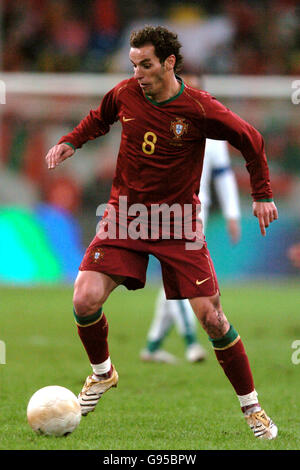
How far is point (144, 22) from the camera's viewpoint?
57.6 feet

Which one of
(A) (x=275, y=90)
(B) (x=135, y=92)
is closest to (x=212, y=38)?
(A) (x=275, y=90)

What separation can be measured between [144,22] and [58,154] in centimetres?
1288

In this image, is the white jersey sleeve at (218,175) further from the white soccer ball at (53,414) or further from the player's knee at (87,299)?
the white soccer ball at (53,414)

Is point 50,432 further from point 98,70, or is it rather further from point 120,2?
point 120,2

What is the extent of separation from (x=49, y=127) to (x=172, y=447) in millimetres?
10517

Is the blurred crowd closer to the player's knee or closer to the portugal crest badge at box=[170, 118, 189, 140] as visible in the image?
the portugal crest badge at box=[170, 118, 189, 140]

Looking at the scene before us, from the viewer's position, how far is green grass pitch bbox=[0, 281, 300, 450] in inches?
189

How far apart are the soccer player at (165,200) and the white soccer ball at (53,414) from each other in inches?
23.2

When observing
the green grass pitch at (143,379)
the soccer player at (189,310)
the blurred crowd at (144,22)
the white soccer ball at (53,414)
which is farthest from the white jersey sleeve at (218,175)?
the blurred crowd at (144,22)

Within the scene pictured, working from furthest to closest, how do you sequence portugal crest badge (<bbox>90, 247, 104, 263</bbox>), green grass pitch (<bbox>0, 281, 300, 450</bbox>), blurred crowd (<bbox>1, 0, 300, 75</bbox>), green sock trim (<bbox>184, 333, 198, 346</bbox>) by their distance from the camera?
blurred crowd (<bbox>1, 0, 300, 75</bbox>) → green sock trim (<bbox>184, 333, 198, 346</bbox>) → portugal crest badge (<bbox>90, 247, 104, 263</bbox>) → green grass pitch (<bbox>0, 281, 300, 450</bbox>)

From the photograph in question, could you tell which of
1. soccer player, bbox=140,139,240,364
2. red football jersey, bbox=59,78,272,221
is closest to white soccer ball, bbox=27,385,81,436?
red football jersey, bbox=59,78,272,221

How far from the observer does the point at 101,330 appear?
5250 mm

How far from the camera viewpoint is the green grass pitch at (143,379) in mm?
4793

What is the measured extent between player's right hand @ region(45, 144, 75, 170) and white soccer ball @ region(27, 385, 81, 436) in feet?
4.63
